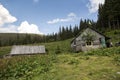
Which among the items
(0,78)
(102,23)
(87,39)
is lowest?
(0,78)

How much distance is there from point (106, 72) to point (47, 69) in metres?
4.61

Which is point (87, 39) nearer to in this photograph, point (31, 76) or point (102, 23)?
point (31, 76)

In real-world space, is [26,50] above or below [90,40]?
below

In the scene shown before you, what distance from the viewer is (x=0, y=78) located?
1235 cm

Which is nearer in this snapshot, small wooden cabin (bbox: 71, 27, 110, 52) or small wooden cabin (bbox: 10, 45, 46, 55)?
small wooden cabin (bbox: 71, 27, 110, 52)

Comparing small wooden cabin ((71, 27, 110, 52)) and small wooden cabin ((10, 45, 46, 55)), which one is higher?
small wooden cabin ((71, 27, 110, 52))

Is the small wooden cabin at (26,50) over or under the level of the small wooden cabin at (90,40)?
under

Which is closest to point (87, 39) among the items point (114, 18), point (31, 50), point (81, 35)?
point (81, 35)

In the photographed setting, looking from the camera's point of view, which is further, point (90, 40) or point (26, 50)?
point (26, 50)

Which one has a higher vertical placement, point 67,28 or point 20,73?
point 67,28

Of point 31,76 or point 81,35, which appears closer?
point 31,76

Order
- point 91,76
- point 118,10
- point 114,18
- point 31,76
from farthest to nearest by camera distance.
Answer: point 114,18, point 118,10, point 31,76, point 91,76

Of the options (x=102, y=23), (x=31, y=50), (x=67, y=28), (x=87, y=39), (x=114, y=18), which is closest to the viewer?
(x=87, y=39)

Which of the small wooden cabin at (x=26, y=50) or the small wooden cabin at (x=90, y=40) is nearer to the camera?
the small wooden cabin at (x=90, y=40)
